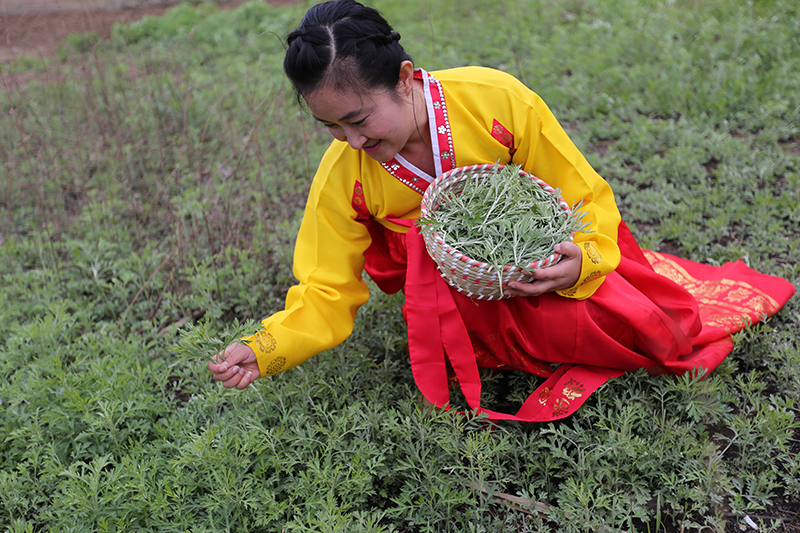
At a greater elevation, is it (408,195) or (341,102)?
(341,102)

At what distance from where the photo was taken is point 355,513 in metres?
1.87

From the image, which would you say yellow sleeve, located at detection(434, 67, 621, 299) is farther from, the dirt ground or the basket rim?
the dirt ground

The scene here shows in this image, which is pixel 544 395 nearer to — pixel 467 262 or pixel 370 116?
pixel 467 262

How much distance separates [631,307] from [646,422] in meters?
0.44

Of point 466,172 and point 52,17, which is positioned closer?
point 466,172

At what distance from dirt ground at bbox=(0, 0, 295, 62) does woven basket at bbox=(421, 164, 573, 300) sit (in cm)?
682

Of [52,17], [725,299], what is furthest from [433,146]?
[52,17]

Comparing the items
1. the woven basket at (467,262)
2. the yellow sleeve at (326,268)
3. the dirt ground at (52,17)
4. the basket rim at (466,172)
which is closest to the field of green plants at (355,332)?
the yellow sleeve at (326,268)

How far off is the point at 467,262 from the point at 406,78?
2.29ft

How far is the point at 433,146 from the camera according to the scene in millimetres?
2174

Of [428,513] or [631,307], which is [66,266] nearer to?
[428,513]

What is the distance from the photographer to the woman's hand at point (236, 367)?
2.00m

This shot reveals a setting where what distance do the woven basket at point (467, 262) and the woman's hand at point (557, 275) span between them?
0.06 ft

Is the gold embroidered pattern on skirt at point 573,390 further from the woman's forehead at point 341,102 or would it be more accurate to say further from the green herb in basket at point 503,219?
the woman's forehead at point 341,102
